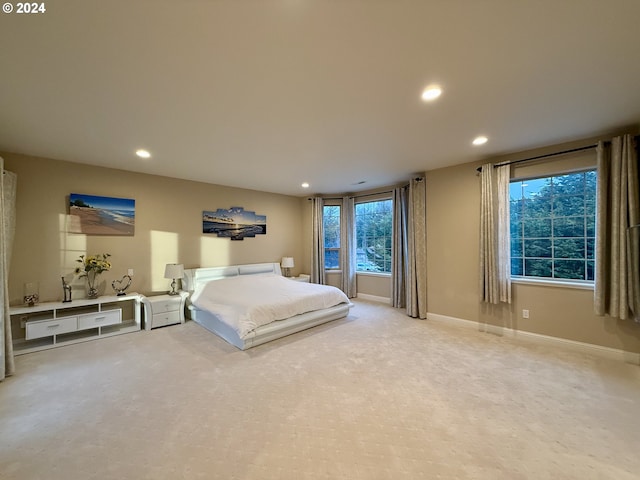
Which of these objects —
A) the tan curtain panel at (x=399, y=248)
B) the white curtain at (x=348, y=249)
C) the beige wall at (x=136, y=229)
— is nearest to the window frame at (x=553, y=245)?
the tan curtain panel at (x=399, y=248)

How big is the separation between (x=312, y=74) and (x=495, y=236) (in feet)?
11.2

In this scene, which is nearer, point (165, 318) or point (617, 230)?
point (617, 230)

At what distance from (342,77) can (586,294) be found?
154 inches

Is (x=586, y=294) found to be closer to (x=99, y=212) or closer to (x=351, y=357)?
(x=351, y=357)

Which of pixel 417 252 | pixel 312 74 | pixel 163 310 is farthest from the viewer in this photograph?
pixel 417 252

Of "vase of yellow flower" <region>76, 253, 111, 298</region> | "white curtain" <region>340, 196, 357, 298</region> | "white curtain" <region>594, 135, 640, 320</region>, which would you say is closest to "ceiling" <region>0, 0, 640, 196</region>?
"white curtain" <region>594, 135, 640, 320</region>

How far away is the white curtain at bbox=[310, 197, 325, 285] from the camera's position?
20.7 ft

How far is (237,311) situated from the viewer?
3410 mm

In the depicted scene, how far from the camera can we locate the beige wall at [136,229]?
3459 mm

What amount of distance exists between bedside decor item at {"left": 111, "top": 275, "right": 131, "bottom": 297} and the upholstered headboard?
0.84 metres

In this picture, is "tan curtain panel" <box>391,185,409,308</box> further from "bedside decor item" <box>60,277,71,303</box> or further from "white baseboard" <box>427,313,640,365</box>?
"bedside decor item" <box>60,277,71,303</box>

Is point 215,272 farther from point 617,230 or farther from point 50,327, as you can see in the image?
point 617,230

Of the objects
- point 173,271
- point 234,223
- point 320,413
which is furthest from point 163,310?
point 320,413

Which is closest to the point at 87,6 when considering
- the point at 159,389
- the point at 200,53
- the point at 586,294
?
the point at 200,53
